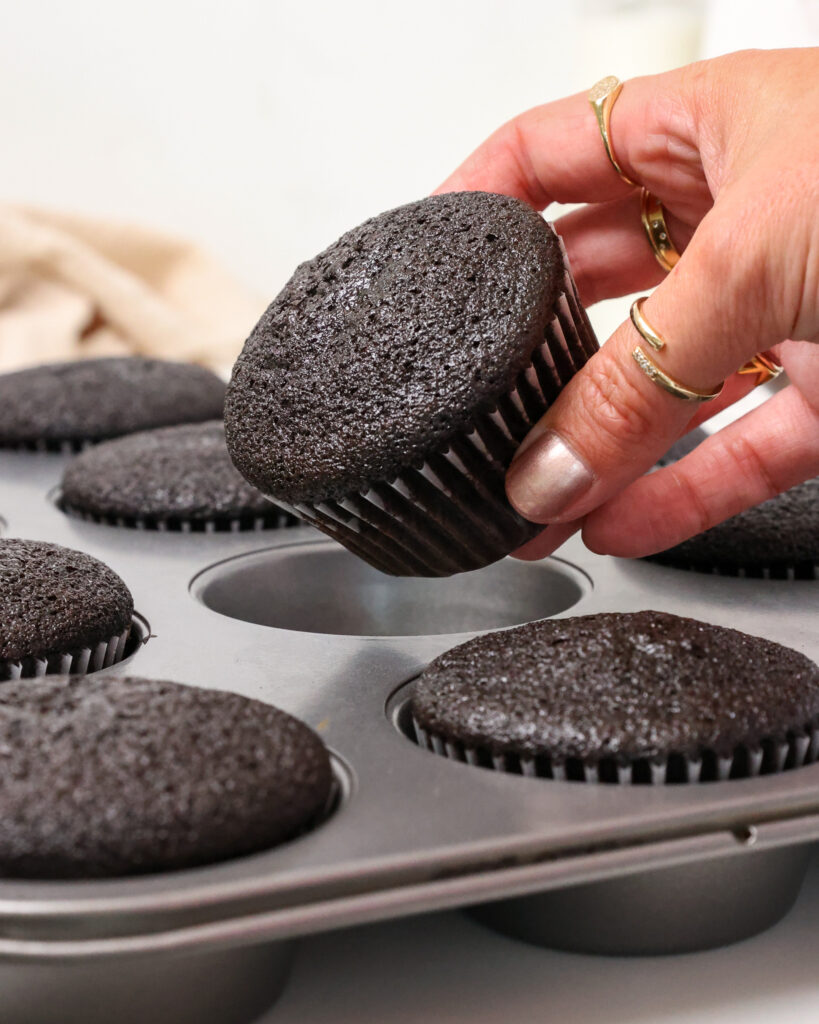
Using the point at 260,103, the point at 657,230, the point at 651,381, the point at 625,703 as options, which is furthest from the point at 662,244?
the point at 260,103

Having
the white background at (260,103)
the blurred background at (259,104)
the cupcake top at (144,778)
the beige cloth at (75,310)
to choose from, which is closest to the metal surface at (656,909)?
the cupcake top at (144,778)

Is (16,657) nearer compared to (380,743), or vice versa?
(380,743)

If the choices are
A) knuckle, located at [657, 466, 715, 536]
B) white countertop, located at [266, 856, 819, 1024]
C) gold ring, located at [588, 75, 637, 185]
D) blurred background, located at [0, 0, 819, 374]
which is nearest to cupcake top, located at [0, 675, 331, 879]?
white countertop, located at [266, 856, 819, 1024]

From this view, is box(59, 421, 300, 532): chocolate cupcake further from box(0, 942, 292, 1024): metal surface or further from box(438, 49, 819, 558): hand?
box(0, 942, 292, 1024): metal surface

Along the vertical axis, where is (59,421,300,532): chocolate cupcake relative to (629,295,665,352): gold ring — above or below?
below

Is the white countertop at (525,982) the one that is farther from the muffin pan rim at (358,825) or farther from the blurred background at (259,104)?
the blurred background at (259,104)

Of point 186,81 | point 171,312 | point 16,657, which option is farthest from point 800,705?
point 186,81

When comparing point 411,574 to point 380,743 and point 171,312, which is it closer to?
point 380,743
